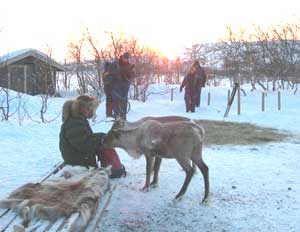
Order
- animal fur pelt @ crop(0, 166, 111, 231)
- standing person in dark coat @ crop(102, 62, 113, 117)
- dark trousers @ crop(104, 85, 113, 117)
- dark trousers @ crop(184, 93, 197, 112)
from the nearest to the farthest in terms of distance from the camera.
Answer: animal fur pelt @ crop(0, 166, 111, 231), standing person in dark coat @ crop(102, 62, 113, 117), dark trousers @ crop(104, 85, 113, 117), dark trousers @ crop(184, 93, 197, 112)

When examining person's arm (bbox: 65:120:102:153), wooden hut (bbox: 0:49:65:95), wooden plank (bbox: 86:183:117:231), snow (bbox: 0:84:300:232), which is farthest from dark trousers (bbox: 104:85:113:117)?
wooden hut (bbox: 0:49:65:95)

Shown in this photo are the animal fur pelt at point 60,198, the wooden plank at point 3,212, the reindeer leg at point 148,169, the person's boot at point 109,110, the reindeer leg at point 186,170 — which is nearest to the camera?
the animal fur pelt at point 60,198

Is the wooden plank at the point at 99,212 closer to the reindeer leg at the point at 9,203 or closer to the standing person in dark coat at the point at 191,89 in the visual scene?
the reindeer leg at the point at 9,203

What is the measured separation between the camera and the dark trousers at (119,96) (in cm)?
1623

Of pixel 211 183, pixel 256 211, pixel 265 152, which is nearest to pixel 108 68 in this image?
pixel 265 152

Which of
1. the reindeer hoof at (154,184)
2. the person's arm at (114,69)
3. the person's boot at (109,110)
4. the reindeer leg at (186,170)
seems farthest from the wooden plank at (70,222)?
the person's boot at (109,110)

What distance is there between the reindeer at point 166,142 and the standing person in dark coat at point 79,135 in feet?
0.89

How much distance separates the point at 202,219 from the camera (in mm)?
6004

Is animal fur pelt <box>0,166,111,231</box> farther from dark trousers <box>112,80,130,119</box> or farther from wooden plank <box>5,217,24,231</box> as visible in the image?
dark trousers <box>112,80,130,119</box>

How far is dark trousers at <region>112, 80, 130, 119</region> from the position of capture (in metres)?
16.2

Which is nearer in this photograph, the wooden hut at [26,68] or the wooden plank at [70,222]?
the wooden plank at [70,222]

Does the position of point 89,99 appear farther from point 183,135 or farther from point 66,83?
point 66,83

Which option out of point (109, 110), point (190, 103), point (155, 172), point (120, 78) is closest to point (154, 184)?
point (155, 172)

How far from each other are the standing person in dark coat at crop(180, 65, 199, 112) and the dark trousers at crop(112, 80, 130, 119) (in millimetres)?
5251
